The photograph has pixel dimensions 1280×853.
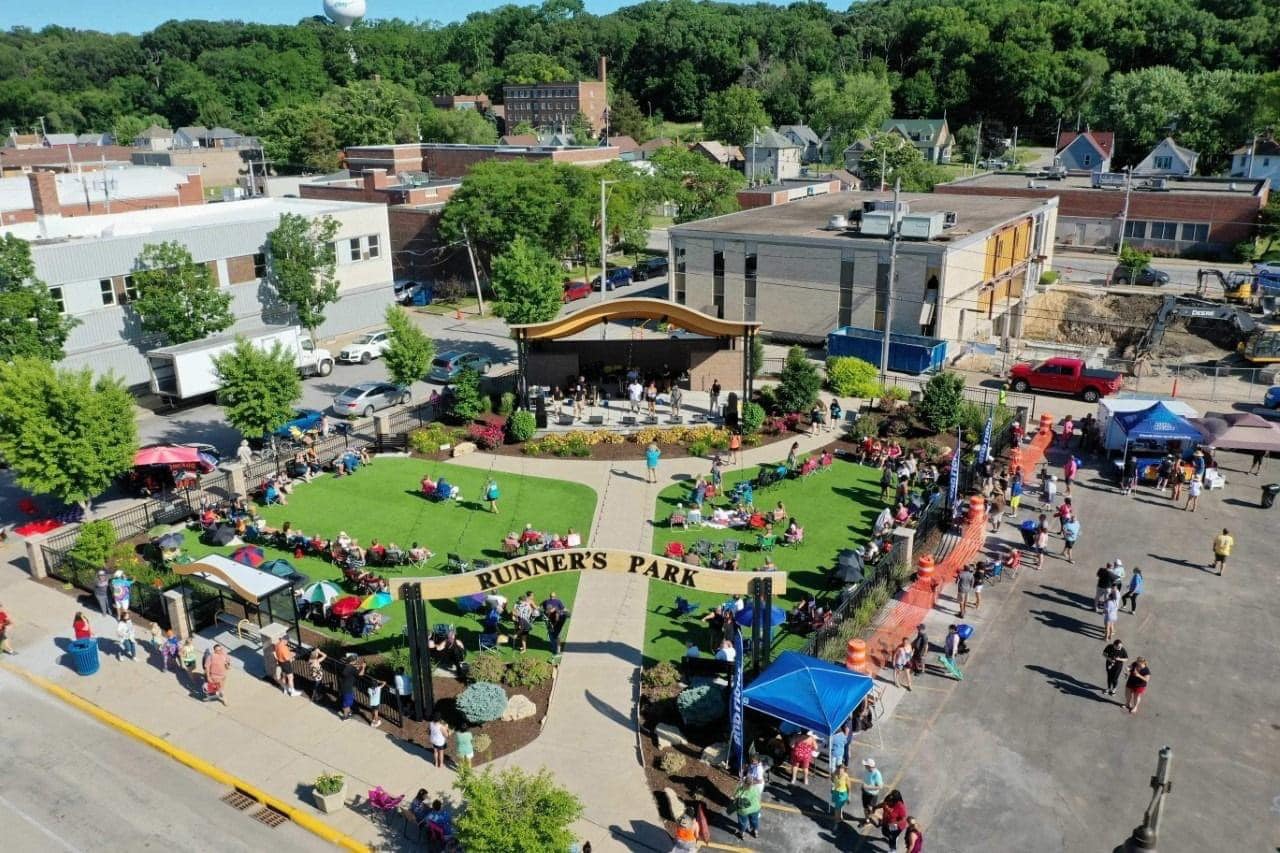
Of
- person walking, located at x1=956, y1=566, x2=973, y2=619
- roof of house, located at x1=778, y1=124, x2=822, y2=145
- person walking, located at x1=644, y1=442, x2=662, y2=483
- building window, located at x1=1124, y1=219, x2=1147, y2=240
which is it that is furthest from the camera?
roof of house, located at x1=778, y1=124, x2=822, y2=145

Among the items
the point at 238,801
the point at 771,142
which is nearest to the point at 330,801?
the point at 238,801

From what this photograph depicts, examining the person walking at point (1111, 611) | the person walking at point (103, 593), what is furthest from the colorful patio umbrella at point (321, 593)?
the person walking at point (1111, 611)

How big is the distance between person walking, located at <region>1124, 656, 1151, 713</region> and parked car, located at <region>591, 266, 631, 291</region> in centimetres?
4794

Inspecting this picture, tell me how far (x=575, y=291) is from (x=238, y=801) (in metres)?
45.6

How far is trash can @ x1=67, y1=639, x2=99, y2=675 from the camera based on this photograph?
21611mm

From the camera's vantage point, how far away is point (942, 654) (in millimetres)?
21656

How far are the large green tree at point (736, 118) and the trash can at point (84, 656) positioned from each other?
11831 cm

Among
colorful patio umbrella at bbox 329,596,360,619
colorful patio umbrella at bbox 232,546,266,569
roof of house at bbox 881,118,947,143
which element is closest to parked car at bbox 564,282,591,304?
colorful patio umbrella at bbox 232,546,266,569

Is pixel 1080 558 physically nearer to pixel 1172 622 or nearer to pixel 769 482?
pixel 1172 622

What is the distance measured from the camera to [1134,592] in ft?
77.3

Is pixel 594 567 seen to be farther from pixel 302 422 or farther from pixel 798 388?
pixel 302 422

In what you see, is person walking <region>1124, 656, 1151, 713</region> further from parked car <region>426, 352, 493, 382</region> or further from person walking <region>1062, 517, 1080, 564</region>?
parked car <region>426, 352, 493, 382</region>

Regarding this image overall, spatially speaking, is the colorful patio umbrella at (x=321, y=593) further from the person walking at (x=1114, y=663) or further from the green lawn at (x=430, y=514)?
the person walking at (x=1114, y=663)

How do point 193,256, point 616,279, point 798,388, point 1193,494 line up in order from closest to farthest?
point 1193,494 → point 798,388 → point 193,256 → point 616,279
